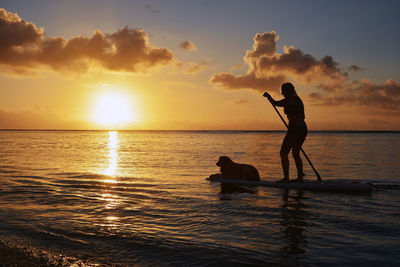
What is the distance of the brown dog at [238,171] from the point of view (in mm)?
11500

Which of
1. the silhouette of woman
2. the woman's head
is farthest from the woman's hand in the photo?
the woman's head

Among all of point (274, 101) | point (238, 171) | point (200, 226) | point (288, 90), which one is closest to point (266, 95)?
point (274, 101)

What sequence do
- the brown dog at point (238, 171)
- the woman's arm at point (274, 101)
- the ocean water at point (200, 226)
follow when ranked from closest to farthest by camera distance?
the ocean water at point (200, 226) → the woman's arm at point (274, 101) → the brown dog at point (238, 171)

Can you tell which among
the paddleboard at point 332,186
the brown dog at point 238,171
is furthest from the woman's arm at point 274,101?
the brown dog at point 238,171

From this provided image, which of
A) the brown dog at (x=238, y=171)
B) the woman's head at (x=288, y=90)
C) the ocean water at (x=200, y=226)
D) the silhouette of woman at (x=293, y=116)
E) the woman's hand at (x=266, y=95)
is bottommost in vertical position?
the ocean water at (x=200, y=226)

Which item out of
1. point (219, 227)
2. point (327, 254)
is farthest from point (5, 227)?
point (327, 254)

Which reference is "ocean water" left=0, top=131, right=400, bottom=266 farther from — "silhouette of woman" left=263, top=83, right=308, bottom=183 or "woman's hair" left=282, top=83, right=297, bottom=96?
"woman's hair" left=282, top=83, right=297, bottom=96

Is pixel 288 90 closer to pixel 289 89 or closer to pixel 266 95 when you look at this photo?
pixel 289 89

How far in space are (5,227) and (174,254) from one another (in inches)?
133

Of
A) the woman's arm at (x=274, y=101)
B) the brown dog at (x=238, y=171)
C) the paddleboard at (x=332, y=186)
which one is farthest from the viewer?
the brown dog at (x=238, y=171)

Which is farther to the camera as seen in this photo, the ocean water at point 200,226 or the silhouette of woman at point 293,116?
the silhouette of woman at point 293,116

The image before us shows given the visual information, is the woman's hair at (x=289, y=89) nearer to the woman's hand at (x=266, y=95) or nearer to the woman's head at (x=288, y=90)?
the woman's head at (x=288, y=90)

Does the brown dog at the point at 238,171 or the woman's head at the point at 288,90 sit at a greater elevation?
the woman's head at the point at 288,90

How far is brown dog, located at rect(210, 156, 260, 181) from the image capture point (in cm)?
1150
